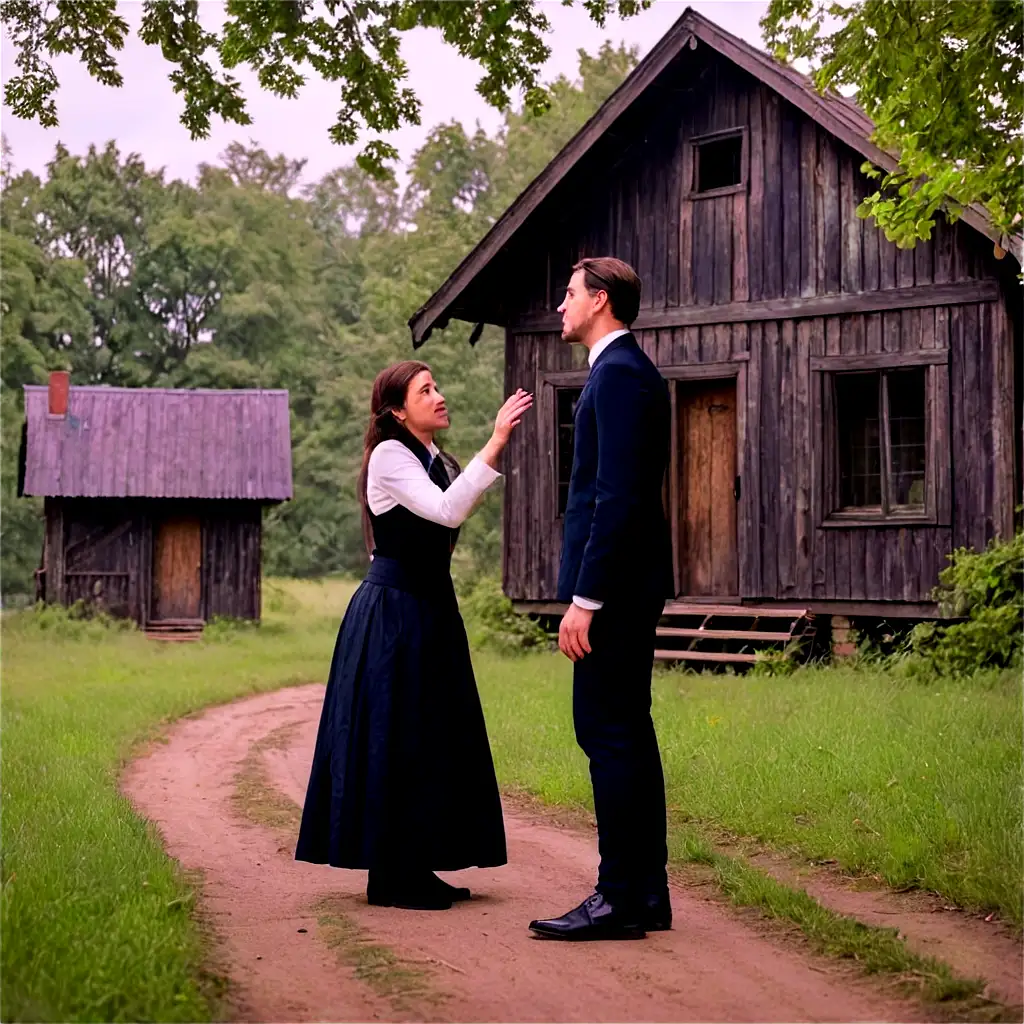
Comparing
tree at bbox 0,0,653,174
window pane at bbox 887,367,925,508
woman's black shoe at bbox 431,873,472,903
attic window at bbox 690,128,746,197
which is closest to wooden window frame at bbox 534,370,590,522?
attic window at bbox 690,128,746,197

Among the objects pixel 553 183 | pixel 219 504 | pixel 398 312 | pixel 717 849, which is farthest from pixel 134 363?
pixel 717 849

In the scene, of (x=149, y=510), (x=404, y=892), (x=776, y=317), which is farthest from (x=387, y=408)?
(x=149, y=510)

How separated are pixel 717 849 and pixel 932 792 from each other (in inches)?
48.1

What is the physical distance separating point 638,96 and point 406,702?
10.8 metres

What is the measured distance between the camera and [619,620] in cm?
473

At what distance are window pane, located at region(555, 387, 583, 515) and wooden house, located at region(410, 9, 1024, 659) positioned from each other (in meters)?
0.03

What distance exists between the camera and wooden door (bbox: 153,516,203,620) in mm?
23922

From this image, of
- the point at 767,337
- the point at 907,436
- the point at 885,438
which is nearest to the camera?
the point at 885,438

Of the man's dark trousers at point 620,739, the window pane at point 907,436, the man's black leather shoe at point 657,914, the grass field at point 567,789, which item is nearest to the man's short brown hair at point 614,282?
the man's dark trousers at point 620,739

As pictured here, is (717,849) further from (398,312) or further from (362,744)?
(398,312)

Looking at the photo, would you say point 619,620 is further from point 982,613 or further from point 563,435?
point 563,435

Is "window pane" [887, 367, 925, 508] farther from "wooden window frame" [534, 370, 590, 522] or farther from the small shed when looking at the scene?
the small shed

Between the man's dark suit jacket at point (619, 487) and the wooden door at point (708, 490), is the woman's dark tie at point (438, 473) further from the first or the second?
the wooden door at point (708, 490)

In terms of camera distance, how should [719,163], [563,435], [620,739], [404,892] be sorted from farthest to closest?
[563,435], [719,163], [404,892], [620,739]
